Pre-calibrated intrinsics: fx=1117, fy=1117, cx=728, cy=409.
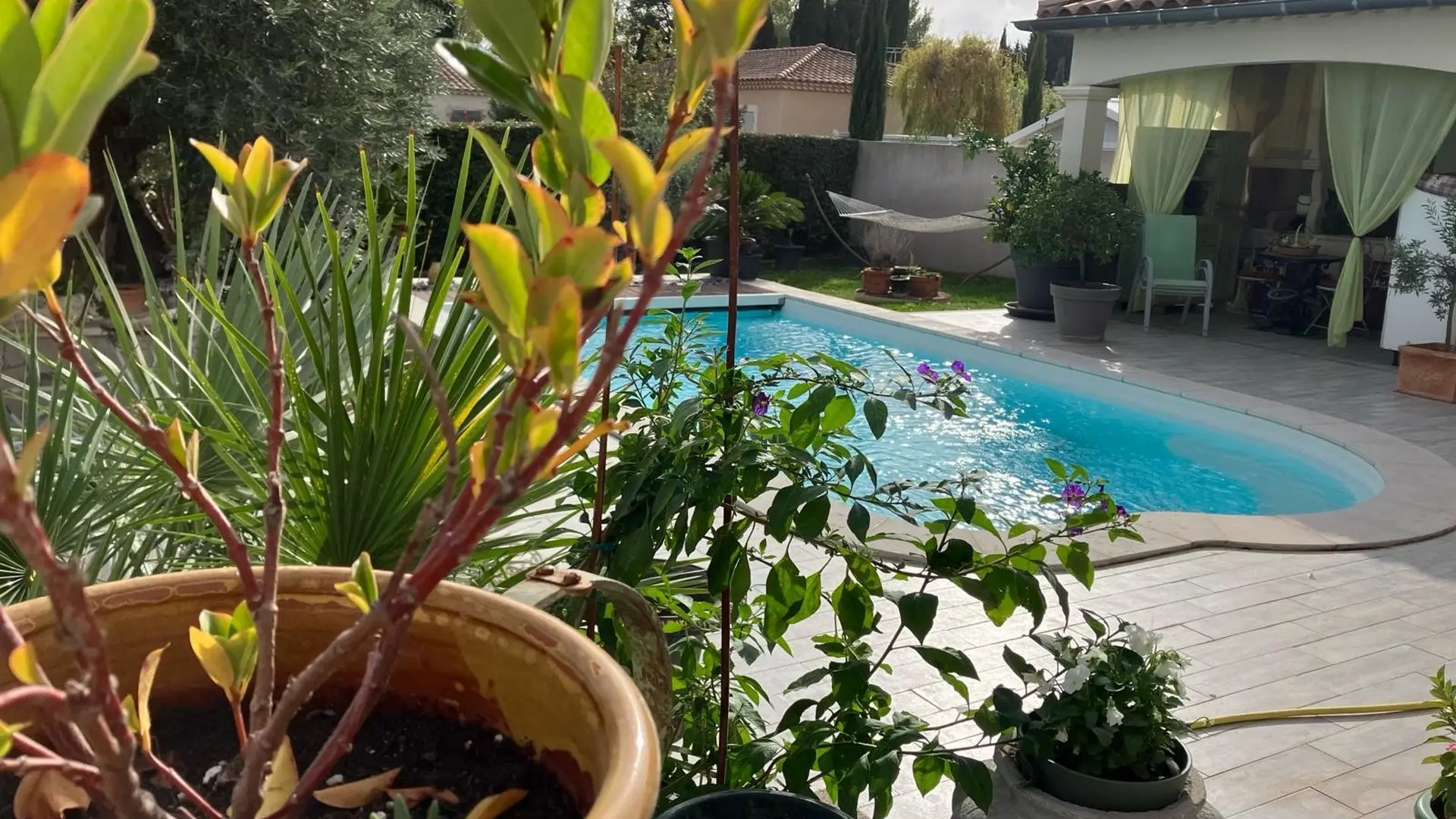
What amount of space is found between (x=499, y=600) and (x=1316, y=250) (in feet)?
36.3

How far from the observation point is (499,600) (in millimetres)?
958

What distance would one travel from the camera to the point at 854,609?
63.5 inches

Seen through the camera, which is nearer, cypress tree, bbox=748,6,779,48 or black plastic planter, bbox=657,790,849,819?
black plastic planter, bbox=657,790,849,819

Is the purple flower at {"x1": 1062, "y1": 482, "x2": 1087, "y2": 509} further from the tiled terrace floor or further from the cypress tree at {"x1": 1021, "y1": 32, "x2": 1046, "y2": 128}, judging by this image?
the cypress tree at {"x1": 1021, "y1": 32, "x2": 1046, "y2": 128}

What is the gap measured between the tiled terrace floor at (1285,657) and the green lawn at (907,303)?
6904 mm

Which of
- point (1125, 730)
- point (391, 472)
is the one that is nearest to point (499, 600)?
point (391, 472)

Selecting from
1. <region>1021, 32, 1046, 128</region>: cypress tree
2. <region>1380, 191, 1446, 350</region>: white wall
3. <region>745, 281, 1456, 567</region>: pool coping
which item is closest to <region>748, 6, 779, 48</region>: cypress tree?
<region>1021, 32, 1046, 128</region>: cypress tree

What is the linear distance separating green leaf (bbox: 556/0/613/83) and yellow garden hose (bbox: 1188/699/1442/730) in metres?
2.96

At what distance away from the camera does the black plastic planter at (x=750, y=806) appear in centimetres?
155

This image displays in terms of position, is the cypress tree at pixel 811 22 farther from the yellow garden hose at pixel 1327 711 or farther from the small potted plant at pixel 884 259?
the yellow garden hose at pixel 1327 711

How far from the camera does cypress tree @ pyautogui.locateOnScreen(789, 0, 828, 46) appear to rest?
111ft

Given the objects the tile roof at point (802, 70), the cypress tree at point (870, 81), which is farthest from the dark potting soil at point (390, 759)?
the tile roof at point (802, 70)

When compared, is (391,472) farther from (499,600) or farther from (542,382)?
(542,382)

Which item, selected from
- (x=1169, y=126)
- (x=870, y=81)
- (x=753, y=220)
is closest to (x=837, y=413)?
(x=1169, y=126)
